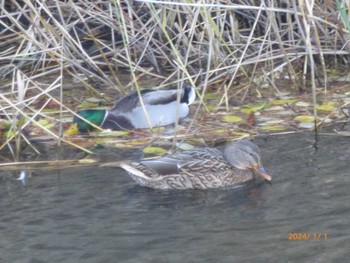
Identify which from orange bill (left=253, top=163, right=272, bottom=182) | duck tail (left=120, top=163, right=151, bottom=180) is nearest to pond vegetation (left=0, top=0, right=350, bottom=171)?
duck tail (left=120, top=163, right=151, bottom=180)

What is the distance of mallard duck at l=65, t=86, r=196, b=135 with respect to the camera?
7562mm

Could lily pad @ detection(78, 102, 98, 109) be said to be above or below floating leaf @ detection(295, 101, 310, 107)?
below

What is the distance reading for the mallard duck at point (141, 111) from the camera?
756 cm

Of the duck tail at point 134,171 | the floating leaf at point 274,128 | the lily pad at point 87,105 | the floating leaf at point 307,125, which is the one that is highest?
the duck tail at point 134,171

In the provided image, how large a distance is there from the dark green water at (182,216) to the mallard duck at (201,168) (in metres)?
0.09

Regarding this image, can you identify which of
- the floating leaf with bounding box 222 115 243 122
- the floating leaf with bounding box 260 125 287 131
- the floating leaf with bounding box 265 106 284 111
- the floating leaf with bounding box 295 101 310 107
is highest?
the floating leaf with bounding box 260 125 287 131

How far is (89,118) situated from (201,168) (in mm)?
1392

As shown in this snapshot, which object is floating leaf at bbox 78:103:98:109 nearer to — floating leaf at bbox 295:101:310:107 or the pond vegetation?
the pond vegetation

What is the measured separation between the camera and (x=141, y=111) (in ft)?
25.4

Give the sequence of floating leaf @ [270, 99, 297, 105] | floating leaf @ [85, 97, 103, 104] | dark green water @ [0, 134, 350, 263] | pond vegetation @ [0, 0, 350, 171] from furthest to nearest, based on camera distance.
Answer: floating leaf @ [85, 97, 103, 104]
floating leaf @ [270, 99, 297, 105]
pond vegetation @ [0, 0, 350, 171]
dark green water @ [0, 134, 350, 263]

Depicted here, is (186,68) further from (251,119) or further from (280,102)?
(251,119)

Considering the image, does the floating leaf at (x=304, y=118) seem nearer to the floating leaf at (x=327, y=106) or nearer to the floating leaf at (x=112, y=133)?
the floating leaf at (x=327, y=106)
